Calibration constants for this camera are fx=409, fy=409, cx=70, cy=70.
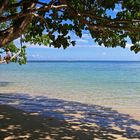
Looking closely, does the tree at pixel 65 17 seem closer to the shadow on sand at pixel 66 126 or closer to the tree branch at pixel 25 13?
the tree branch at pixel 25 13

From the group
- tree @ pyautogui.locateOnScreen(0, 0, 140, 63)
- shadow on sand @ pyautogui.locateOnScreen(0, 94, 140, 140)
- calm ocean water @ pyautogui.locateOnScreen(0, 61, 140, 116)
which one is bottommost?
calm ocean water @ pyautogui.locateOnScreen(0, 61, 140, 116)

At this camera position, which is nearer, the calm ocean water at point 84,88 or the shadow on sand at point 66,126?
the shadow on sand at point 66,126

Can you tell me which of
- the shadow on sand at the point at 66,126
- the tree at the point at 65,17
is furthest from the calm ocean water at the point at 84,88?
the tree at the point at 65,17

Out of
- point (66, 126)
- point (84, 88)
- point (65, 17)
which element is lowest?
point (84, 88)

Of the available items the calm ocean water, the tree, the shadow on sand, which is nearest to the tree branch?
the tree

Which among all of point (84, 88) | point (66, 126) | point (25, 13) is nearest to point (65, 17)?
point (25, 13)

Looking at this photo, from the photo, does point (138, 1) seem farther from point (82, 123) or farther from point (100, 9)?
point (82, 123)

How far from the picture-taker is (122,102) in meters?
20.0

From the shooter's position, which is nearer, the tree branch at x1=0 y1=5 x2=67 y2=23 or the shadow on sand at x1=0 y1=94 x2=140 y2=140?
the tree branch at x1=0 y1=5 x2=67 y2=23

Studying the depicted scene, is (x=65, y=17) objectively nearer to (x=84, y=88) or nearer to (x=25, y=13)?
(x=25, y=13)

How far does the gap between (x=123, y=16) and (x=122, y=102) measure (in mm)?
12190

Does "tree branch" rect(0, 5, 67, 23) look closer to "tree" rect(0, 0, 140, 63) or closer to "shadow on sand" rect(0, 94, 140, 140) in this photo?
"tree" rect(0, 0, 140, 63)

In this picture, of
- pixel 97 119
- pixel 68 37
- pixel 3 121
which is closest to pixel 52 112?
pixel 97 119

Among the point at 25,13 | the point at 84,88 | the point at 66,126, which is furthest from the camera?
the point at 84,88
